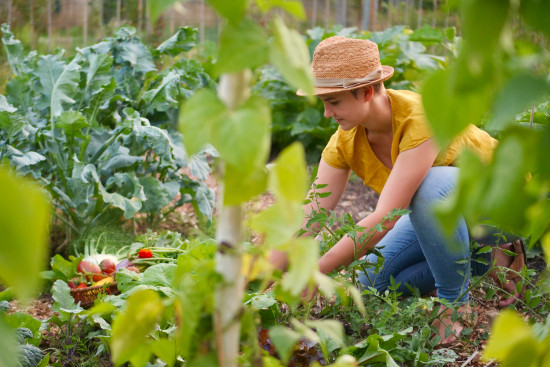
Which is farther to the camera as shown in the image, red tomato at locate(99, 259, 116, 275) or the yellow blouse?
red tomato at locate(99, 259, 116, 275)

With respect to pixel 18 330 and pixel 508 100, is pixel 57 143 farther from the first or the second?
pixel 508 100

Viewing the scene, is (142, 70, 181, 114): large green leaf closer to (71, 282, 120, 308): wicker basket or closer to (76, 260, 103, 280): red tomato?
(76, 260, 103, 280): red tomato

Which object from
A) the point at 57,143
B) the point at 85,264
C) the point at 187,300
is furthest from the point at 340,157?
the point at 187,300

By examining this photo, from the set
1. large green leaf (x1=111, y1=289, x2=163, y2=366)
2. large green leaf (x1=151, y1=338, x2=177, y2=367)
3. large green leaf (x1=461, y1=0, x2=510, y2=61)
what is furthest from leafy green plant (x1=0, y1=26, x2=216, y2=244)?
large green leaf (x1=461, y1=0, x2=510, y2=61)

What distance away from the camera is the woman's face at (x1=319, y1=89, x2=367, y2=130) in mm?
2191

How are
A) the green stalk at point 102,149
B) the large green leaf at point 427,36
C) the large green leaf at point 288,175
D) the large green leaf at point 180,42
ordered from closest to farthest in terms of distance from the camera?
the large green leaf at point 288,175
the green stalk at point 102,149
the large green leaf at point 180,42
the large green leaf at point 427,36

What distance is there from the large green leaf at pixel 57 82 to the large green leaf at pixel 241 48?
2.88 meters

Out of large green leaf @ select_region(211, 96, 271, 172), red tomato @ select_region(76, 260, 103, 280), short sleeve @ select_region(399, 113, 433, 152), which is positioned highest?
large green leaf @ select_region(211, 96, 271, 172)

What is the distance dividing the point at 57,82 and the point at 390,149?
195 centimetres

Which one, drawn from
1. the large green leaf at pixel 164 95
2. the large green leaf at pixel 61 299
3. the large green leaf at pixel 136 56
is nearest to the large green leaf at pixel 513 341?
the large green leaf at pixel 61 299

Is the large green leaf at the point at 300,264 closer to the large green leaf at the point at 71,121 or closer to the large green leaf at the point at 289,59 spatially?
the large green leaf at the point at 289,59

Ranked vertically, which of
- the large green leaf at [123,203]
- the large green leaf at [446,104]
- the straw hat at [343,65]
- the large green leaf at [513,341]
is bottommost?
the large green leaf at [123,203]

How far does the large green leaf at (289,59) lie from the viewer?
0.63 m

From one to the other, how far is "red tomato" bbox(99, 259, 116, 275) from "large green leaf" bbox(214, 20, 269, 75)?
229 centimetres
